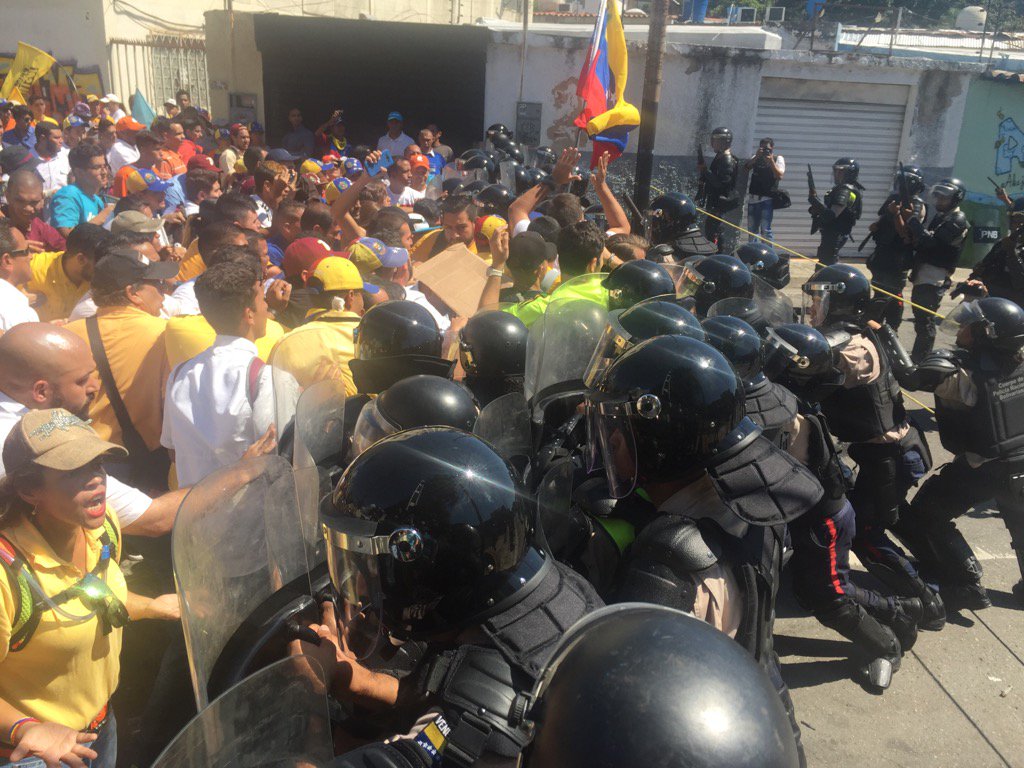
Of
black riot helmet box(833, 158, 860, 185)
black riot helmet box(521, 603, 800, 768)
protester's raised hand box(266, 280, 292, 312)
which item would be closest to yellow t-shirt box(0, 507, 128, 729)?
black riot helmet box(521, 603, 800, 768)

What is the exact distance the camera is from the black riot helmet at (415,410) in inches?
96.3

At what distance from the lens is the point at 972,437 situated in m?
4.25

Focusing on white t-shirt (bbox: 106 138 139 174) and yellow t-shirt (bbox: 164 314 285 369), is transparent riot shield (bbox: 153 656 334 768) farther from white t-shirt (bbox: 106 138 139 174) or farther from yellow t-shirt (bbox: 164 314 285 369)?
white t-shirt (bbox: 106 138 139 174)

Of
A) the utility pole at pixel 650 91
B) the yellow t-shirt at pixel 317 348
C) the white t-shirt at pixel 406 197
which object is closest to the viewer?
the yellow t-shirt at pixel 317 348

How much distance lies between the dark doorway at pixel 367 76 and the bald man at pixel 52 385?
1336cm

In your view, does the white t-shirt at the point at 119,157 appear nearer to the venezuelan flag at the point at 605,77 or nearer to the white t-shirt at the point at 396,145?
the white t-shirt at the point at 396,145

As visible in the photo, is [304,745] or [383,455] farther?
[383,455]

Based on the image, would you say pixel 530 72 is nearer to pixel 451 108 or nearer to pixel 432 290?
pixel 451 108

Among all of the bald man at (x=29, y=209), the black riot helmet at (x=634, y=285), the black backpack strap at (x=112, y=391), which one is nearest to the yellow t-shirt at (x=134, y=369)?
the black backpack strap at (x=112, y=391)

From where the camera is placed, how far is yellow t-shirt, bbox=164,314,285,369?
3.29 metres

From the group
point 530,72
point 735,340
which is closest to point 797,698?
point 735,340

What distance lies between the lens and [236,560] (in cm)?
169

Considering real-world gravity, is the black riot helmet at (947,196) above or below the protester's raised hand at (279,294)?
above

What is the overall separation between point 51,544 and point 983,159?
18.1 m
